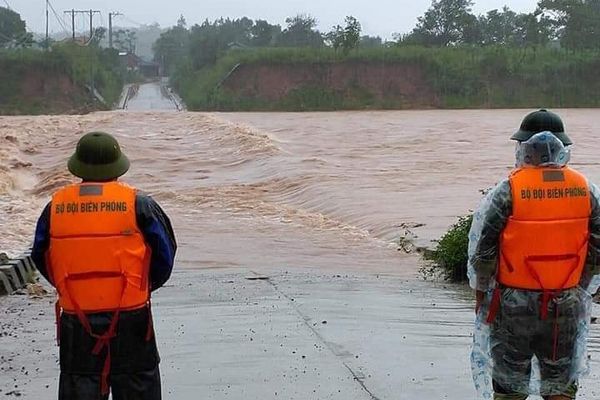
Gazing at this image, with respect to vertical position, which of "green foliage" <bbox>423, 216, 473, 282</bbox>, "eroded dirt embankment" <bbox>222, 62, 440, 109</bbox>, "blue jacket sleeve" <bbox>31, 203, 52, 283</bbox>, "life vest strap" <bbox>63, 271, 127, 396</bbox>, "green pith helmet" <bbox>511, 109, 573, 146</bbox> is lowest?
"eroded dirt embankment" <bbox>222, 62, 440, 109</bbox>

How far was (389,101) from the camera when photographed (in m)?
66.0

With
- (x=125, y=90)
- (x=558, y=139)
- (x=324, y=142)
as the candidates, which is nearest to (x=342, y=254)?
(x=558, y=139)

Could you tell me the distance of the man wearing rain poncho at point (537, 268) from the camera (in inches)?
171

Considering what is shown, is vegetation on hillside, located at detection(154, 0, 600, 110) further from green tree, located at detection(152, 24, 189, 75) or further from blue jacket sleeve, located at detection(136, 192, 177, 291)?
blue jacket sleeve, located at detection(136, 192, 177, 291)

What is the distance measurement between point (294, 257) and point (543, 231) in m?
9.19

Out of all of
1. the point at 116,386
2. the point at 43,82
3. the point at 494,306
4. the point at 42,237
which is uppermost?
the point at 42,237

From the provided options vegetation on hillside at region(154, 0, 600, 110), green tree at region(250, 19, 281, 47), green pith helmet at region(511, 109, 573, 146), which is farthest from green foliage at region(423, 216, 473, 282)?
green tree at region(250, 19, 281, 47)

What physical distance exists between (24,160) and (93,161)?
26956mm

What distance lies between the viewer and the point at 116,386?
4.28 meters

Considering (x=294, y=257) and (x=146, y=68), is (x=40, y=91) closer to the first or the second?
(x=294, y=257)

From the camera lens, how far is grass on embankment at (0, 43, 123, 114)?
212ft

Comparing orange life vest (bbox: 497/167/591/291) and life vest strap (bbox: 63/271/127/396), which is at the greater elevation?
orange life vest (bbox: 497/167/591/291)

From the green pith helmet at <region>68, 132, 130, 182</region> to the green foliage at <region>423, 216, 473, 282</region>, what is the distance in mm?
6210

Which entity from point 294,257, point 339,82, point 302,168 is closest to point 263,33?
point 339,82
